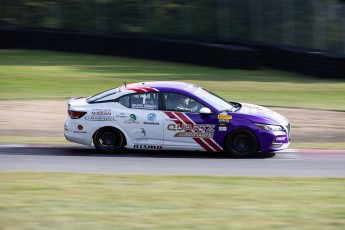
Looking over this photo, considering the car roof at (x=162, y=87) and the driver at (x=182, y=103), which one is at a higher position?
the car roof at (x=162, y=87)

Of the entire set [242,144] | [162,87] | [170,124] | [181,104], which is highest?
[162,87]

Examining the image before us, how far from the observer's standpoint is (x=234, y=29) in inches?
1321

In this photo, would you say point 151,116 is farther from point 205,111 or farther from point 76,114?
point 76,114

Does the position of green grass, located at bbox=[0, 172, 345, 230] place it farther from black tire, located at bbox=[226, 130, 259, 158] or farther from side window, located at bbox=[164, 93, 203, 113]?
side window, located at bbox=[164, 93, 203, 113]

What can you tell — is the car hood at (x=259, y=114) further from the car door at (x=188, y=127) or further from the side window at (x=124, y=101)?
the side window at (x=124, y=101)

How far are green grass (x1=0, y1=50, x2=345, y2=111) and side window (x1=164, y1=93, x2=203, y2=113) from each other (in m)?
7.58

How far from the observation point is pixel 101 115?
562 inches

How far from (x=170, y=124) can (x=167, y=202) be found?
5.30m

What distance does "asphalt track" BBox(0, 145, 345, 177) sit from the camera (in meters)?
12.6

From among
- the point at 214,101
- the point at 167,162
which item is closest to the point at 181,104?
the point at 214,101

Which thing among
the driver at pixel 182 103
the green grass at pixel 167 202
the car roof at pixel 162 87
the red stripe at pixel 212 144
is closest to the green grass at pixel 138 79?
the car roof at pixel 162 87

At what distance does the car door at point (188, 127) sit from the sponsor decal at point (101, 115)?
40.2 inches

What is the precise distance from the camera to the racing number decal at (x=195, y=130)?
14.1 metres

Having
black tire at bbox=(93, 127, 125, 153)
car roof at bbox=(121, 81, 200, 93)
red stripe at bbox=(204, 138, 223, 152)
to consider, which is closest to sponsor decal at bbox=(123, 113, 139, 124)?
black tire at bbox=(93, 127, 125, 153)
